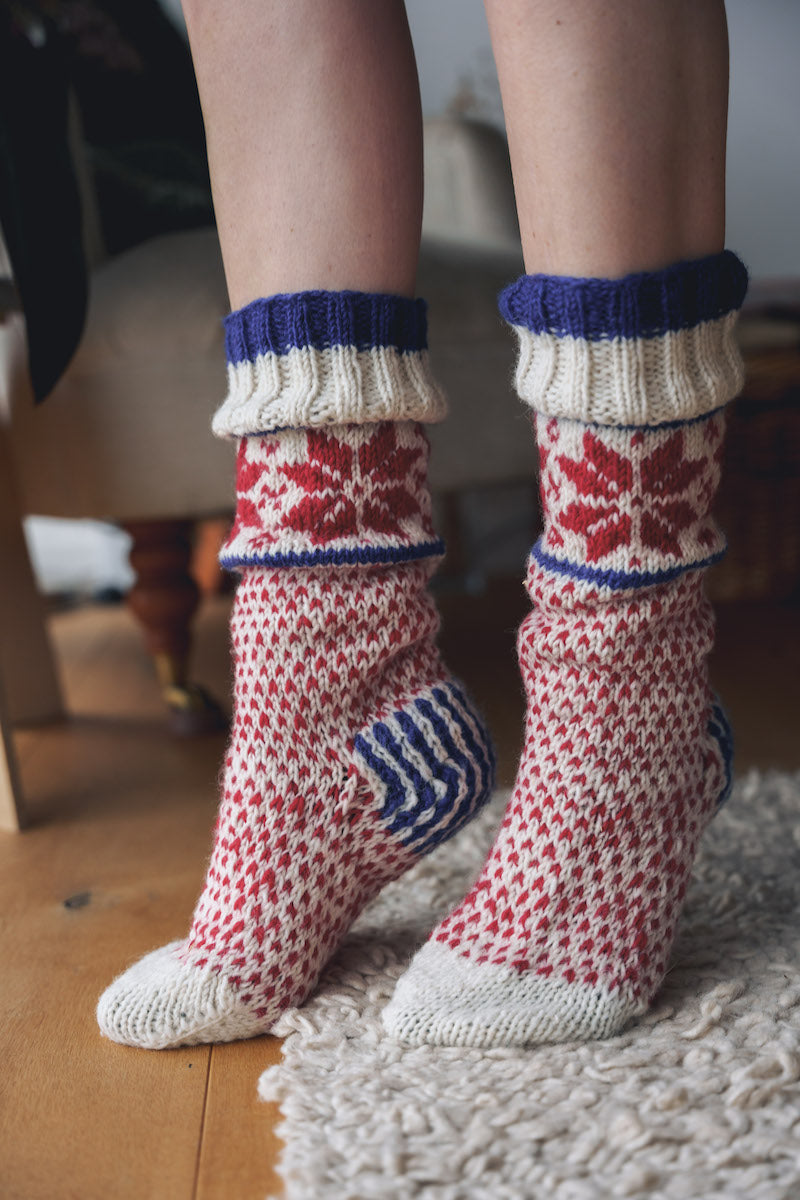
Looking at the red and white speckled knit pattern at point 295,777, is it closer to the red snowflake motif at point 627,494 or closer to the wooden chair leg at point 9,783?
the red snowflake motif at point 627,494

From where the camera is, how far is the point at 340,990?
530mm

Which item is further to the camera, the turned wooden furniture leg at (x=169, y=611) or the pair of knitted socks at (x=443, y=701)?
the turned wooden furniture leg at (x=169, y=611)

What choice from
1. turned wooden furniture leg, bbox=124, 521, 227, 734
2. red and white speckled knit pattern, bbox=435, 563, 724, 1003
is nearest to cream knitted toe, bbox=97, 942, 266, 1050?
red and white speckled knit pattern, bbox=435, 563, 724, 1003

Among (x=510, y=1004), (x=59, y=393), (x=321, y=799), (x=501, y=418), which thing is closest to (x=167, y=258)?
(x=59, y=393)

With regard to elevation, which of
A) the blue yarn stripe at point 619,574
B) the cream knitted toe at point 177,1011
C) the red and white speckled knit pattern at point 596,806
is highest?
the blue yarn stripe at point 619,574

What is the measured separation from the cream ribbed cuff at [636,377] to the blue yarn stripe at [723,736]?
159 mm

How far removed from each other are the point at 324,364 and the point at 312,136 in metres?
0.10

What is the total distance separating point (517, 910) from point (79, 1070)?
206 millimetres

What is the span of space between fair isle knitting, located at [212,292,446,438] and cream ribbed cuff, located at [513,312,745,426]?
2.9 inches

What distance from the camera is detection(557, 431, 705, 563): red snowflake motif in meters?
0.46

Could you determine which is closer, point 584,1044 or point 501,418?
point 584,1044

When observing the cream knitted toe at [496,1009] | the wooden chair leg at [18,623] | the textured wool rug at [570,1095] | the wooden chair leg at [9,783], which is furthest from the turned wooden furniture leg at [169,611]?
the cream knitted toe at [496,1009]

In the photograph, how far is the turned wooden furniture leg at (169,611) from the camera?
1111 millimetres

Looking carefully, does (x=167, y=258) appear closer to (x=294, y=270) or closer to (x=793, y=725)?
(x=294, y=270)
